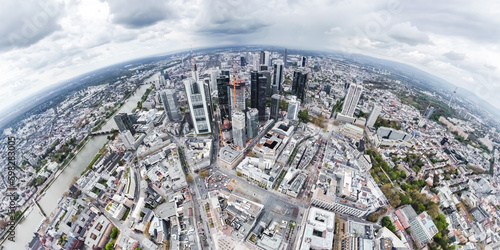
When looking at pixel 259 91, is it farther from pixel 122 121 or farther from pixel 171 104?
pixel 122 121

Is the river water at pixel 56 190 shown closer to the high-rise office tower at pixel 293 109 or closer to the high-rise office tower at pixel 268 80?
the high-rise office tower at pixel 268 80

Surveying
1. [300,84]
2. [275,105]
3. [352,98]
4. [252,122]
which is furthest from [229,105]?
[352,98]

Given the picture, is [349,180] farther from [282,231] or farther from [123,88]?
[123,88]

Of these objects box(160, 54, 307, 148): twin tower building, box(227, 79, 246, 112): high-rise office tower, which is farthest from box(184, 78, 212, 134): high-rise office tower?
box(227, 79, 246, 112): high-rise office tower

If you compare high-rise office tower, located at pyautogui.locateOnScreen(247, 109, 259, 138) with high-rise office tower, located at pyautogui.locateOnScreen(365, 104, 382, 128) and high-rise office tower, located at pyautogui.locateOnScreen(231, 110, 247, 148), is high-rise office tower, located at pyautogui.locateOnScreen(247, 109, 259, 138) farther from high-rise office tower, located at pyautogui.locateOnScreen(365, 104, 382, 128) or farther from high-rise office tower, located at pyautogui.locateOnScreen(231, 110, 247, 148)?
high-rise office tower, located at pyautogui.locateOnScreen(365, 104, 382, 128)

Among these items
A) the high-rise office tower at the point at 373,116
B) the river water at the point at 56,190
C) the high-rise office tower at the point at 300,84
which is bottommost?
the river water at the point at 56,190

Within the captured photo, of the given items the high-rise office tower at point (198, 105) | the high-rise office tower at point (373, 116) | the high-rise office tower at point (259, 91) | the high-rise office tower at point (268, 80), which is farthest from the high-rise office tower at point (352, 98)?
the high-rise office tower at point (198, 105)
